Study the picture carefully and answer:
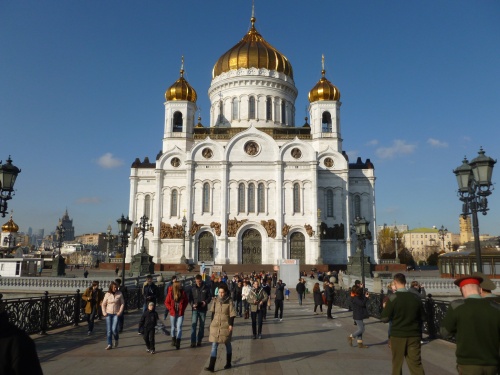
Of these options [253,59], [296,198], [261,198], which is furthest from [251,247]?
[253,59]

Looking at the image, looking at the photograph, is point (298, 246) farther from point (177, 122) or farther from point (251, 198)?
point (177, 122)

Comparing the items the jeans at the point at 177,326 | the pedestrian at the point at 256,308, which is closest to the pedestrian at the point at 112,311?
the jeans at the point at 177,326

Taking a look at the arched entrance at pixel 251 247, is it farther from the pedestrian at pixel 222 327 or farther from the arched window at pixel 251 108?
the pedestrian at pixel 222 327

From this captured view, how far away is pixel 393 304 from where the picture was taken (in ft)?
21.5

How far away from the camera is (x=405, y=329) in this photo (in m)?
6.37

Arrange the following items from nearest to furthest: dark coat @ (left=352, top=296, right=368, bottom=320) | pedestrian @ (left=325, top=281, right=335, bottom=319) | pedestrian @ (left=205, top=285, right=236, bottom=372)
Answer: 1. pedestrian @ (left=205, top=285, right=236, bottom=372)
2. dark coat @ (left=352, top=296, right=368, bottom=320)
3. pedestrian @ (left=325, top=281, right=335, bottom=319)

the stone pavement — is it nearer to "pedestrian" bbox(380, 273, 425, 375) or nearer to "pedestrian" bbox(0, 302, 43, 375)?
"pedestrian" bbox(380, 273, 425, 375)

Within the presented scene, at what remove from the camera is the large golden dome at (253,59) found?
5438 centimetres

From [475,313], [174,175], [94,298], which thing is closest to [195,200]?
[174,175]

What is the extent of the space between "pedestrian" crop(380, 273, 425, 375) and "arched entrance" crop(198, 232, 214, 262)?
39.9 meters

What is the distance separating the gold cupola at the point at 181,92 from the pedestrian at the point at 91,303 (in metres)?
39.7

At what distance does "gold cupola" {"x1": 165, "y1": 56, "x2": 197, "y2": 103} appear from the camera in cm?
5049

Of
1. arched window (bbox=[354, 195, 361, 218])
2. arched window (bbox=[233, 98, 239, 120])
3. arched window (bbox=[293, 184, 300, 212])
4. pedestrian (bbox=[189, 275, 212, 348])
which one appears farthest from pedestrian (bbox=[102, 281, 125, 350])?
arched window (bbox=[233, 98, 239, 120])

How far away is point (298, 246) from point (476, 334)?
41.7 meters
